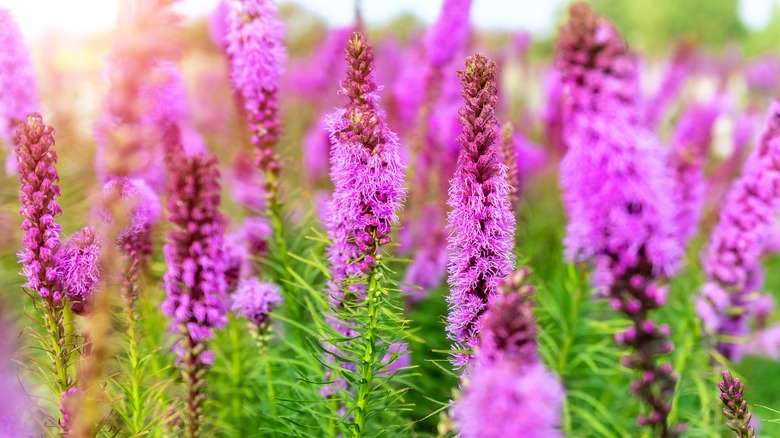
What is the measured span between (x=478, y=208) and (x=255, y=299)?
1169 mm

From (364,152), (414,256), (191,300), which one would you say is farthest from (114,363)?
(414,256)

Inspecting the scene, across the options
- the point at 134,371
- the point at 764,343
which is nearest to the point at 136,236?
the point at 134,371

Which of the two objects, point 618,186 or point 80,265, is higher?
point 618,186

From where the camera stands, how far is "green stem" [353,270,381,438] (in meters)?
1.74

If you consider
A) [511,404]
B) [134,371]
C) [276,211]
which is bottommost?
[511,404]

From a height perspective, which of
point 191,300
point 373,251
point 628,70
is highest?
point 628,70

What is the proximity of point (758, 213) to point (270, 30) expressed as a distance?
220 centimetres

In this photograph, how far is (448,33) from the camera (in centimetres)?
389

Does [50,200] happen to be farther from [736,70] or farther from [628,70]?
[736,70]

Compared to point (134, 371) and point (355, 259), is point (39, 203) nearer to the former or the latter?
point (134, 371)

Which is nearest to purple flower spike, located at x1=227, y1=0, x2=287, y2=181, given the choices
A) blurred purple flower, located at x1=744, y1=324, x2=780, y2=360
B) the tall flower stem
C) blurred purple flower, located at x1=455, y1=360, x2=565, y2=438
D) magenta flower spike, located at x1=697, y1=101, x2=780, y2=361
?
the tall flower stem

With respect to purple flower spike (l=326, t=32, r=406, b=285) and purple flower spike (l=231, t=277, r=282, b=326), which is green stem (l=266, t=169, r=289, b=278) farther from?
purple flower spike (l=326, t=32, r=406, b=285)

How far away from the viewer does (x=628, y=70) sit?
1390mm

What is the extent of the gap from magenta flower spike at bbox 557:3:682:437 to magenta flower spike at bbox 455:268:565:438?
383 mm
